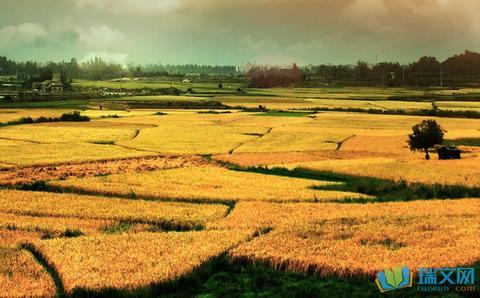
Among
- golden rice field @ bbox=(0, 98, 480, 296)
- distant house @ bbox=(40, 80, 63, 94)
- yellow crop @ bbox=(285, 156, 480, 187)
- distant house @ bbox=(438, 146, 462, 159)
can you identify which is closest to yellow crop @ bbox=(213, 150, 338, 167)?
golden rice field @ bbox=(0, 98, 480, 296)

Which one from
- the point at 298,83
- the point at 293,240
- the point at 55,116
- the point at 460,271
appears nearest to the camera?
the point at 460,271

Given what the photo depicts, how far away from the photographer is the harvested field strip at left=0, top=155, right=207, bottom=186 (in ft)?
91.6

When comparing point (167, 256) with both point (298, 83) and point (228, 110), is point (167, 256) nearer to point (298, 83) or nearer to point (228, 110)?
point (228, 110)

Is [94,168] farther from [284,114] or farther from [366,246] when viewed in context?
[284,114]

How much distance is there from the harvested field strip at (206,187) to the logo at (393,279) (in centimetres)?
1032

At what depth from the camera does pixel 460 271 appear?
1171 centimetres

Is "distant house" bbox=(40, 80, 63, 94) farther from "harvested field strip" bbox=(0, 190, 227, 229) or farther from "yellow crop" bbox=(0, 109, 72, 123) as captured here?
"harvested field strip" bbox=(0, 190, 227, 229)

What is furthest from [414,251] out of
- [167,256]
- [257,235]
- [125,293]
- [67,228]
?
[67,228]

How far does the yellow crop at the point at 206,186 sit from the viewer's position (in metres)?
22.6

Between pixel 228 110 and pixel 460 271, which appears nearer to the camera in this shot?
pixel 460 271

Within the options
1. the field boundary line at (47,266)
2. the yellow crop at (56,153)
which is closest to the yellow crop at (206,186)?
the yellow crop at (56,153)

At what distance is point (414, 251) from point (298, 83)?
14772 cm

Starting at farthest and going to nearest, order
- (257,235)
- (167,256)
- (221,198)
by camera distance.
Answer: (221,198) < (257,235) < (167,256)

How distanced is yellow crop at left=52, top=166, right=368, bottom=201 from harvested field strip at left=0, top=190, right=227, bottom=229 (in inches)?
75.2
